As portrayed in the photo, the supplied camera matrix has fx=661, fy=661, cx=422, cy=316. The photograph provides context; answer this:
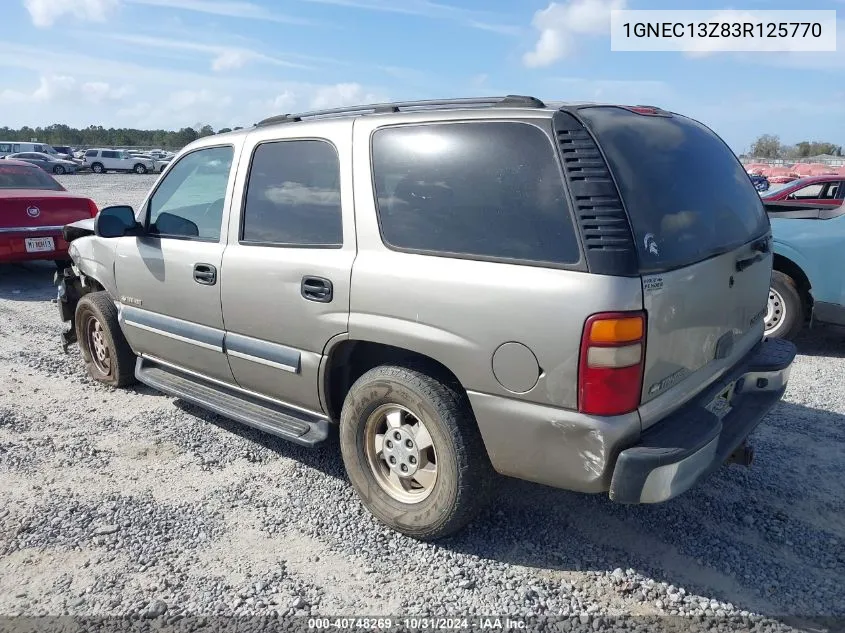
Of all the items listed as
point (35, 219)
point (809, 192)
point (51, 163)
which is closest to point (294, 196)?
point (35, 219)

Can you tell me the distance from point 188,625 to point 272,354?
1.38 metres

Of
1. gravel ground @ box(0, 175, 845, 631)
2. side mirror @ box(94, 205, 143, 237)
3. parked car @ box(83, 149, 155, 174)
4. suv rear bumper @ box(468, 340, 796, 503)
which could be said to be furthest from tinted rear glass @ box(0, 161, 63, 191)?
parked car @ box(83, 149, 155, 174)

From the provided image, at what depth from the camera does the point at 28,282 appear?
30.0ft

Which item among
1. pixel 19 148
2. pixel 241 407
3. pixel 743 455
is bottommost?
pixel 743 455

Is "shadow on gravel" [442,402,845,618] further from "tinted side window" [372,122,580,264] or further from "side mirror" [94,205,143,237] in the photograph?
"side mirror" [94,205,143,237]

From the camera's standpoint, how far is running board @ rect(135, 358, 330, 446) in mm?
3471

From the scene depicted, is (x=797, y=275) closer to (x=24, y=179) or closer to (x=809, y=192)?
(x=809, y=192)

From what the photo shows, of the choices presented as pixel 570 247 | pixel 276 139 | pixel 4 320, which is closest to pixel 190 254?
pixel 276 139

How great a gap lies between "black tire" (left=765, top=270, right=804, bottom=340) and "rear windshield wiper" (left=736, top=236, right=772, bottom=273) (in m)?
2.70

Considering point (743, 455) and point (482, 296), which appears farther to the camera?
point (743, 455)

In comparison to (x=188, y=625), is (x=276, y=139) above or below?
above

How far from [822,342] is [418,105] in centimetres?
520

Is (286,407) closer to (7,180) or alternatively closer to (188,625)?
(188,625)

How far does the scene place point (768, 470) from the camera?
3.78 meters
